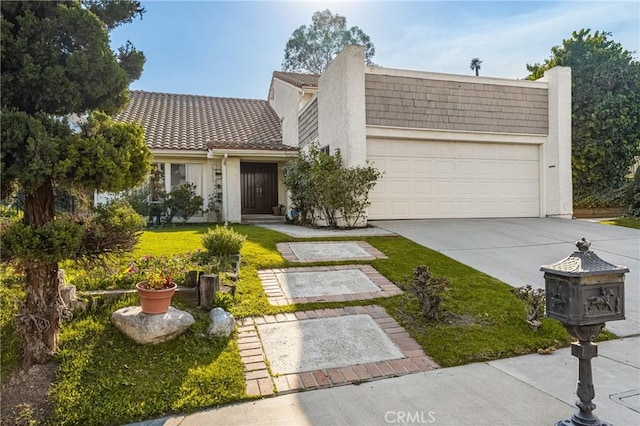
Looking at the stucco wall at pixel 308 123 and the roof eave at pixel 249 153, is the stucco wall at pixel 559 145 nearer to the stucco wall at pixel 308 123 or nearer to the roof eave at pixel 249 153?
the stucco wall at pixel 308 123

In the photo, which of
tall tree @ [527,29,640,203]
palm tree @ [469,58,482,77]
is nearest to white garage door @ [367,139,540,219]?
tall tree @ [527,29,640,203]

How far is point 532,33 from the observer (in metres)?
8.64

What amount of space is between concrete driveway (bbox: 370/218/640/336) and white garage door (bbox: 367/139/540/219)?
481mm

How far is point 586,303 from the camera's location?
7.72 ft

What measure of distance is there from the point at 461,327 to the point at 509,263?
2917 millimetres

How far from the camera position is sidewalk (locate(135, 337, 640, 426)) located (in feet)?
8.98

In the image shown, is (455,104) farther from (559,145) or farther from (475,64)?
(475,64)

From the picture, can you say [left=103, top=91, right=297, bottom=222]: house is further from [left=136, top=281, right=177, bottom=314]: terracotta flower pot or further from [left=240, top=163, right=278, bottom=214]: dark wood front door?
[left=136, top=281, right=177, bottom=314]: terracotta flower pot

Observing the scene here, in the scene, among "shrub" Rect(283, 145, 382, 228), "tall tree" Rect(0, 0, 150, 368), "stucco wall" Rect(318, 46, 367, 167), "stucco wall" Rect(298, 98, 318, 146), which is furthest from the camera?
"stucco wall" Rect(298, 98, 318, 146)

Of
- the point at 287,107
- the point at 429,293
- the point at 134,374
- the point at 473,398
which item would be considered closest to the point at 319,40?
the point at 287,107

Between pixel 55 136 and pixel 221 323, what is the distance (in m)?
2.23

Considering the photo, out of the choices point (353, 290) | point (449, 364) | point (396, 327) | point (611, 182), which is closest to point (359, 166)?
point (353, 290)

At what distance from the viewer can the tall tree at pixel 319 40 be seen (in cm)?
2712

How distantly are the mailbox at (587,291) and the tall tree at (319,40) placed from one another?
26571 mm
